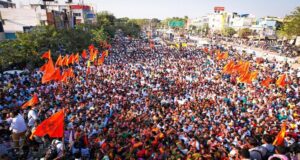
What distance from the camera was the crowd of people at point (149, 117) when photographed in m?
6.52

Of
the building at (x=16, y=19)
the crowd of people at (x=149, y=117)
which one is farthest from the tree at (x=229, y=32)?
the building at (x=16, y=19)

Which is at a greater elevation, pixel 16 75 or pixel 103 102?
pixel 16 75

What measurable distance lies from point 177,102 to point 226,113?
2865 mm

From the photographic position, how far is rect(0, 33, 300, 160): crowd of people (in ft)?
21.4

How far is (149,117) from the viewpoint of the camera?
31.9ft

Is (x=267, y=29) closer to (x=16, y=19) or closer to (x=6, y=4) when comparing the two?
(x=16, y=19)

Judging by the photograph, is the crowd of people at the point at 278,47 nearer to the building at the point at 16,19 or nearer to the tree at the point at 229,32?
the tree at the point at 229,32

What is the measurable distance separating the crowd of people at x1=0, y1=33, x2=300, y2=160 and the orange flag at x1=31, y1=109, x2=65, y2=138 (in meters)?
0.39

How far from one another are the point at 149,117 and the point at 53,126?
473cm

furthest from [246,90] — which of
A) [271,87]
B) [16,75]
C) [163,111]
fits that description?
[16,75]

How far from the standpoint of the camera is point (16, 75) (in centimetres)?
1326

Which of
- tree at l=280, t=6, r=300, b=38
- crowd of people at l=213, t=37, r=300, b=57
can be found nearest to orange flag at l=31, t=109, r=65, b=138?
crowd of people at l=213, t=37, r=300, b=57

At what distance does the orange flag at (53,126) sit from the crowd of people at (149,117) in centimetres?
39

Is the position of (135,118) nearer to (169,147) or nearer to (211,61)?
(169,147)
